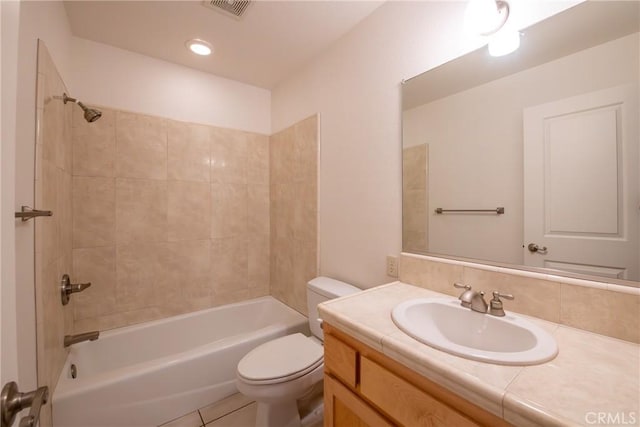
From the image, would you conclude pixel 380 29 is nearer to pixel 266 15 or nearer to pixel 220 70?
pixel 266 15

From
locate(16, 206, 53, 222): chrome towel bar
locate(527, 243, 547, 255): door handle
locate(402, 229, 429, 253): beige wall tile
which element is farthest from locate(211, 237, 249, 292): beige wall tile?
locate(527, 243, 547, 255): door handle

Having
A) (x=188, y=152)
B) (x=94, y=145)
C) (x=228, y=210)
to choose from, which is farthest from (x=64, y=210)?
(x=228, y=210)

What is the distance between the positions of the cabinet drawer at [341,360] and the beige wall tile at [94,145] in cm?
189

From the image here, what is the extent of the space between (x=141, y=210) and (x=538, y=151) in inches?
92.4

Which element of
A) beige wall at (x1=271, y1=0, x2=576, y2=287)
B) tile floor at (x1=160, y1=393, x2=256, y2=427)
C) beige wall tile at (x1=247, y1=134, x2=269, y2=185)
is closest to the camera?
beige wall at (x1=271, y1=0, x2=576, y2=287)

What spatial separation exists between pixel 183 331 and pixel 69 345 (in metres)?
0.67

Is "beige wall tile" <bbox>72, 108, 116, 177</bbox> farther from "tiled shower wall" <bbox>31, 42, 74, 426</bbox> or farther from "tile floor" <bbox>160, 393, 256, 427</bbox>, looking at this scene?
"tile floor" <bbox>160, 393, 256, 427</bbox>

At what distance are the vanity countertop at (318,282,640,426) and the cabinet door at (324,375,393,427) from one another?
199 millimetres

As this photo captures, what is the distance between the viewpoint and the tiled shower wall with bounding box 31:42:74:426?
3.52 feet

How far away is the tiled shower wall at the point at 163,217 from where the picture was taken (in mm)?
1771

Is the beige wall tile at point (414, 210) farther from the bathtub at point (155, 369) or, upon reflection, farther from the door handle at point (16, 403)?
the door handle at point (16, 403)

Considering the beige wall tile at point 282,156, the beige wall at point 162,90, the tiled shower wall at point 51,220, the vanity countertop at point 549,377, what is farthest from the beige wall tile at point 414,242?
the beige wall at point 162,90

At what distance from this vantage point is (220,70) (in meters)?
2.15

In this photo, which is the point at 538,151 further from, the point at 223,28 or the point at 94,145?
the point at 94,145
